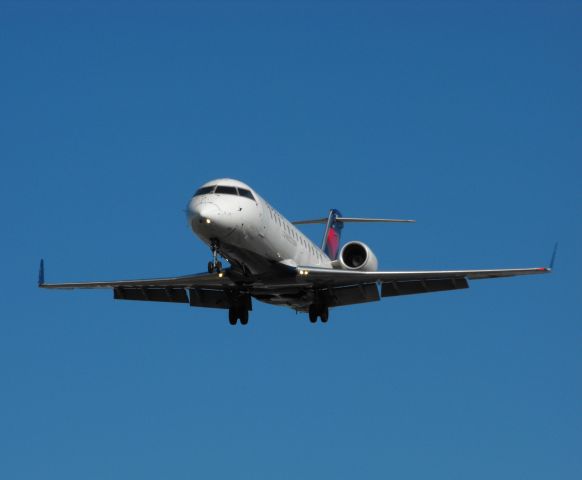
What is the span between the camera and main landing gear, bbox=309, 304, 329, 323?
29.8 metres

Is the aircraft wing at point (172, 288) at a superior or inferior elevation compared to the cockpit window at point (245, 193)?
inferior

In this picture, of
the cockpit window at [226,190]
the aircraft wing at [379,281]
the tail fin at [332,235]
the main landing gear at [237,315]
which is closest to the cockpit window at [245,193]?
the cockpit window at [226,190]

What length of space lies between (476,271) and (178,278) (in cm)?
769

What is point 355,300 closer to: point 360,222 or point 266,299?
point 266,299

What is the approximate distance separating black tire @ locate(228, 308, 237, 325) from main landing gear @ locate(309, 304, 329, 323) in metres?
1.97

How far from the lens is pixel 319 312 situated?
29828 millimetres

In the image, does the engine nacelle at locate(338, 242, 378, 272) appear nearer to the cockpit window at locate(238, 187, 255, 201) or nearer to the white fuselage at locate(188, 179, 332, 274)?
the white fuselage at locate(188, 179, 332, 274)

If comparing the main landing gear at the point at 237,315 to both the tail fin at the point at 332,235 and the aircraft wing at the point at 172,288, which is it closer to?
the aircraft wing at the point at 172,288

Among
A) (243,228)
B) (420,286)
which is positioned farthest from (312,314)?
(243,228)

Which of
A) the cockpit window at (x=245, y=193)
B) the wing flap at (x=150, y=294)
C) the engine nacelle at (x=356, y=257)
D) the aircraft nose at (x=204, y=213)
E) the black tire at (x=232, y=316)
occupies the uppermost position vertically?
the cockpit window at (x=245, y=193)

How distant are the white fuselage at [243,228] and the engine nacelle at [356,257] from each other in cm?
267

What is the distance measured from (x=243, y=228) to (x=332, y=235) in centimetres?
1031

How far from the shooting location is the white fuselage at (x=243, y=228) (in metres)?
25.2

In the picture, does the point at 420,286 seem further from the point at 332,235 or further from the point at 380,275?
the point at 332,235
